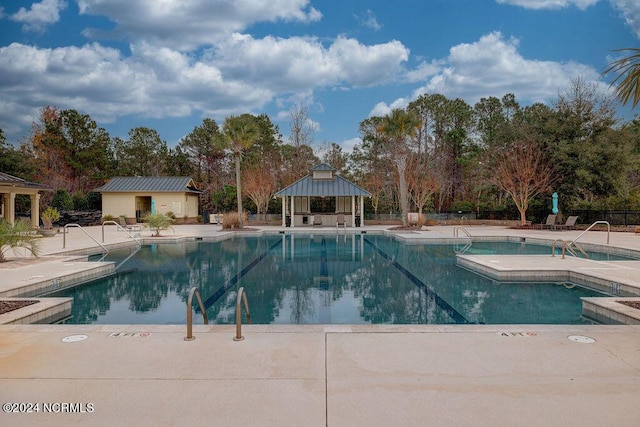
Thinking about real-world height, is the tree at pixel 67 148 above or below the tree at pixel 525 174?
above

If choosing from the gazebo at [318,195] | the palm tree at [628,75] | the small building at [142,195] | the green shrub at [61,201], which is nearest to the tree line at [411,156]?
the small building at [142,195]

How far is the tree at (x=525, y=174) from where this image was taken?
24562mm

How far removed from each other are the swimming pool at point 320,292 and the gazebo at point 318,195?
11.9m

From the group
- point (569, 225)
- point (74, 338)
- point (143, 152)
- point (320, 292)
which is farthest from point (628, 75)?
point (143, 152)

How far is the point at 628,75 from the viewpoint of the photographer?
212 inches

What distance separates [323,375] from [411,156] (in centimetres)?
3046

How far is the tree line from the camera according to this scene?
78.6ft

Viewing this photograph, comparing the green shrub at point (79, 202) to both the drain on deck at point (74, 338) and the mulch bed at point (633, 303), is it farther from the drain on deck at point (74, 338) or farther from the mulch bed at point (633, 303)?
the mulch bed at point (633, 303)

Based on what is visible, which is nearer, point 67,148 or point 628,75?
point 628,75

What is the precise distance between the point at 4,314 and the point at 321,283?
18.1ft

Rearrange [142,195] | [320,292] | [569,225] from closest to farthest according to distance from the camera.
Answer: [320,292]
[569,225]
[142,195]

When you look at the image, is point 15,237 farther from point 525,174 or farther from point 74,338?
point 525,174

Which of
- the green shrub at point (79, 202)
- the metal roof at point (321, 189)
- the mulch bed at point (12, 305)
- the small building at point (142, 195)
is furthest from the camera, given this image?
the small building at point (142, 195)

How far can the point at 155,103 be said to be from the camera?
30.6 meters
